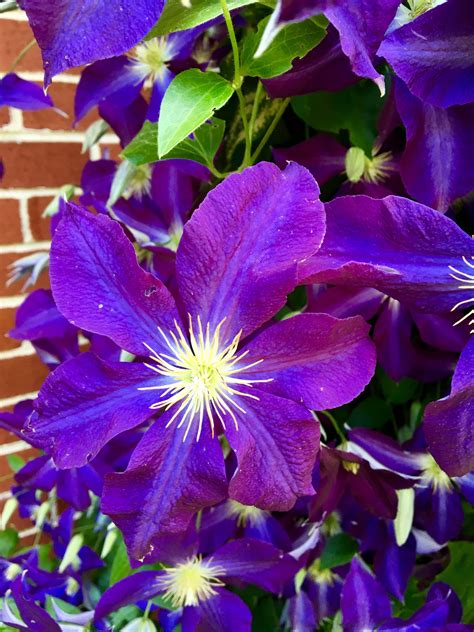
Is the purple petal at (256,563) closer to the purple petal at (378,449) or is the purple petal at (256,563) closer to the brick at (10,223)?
the purple petal at (378,449)

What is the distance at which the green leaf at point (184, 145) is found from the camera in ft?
1.21

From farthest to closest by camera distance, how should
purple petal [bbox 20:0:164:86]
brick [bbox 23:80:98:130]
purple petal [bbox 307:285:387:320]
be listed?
brick [bbox 23:80:98:130]
purple petal [bbox 307:285:387:320]
purple petal [bbox 20:0:164:86]

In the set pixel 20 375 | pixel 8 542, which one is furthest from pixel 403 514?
pixel 20 375

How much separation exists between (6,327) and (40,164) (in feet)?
0.78

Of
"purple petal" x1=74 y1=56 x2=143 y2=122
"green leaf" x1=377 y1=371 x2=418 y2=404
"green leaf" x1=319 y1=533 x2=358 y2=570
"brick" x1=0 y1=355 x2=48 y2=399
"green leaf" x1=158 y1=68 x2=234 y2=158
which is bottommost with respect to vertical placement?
"brick" x1=0 y1=355 x2=48 y2=399

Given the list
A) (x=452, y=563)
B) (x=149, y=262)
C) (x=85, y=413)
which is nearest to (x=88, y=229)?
(x=85, y=413)

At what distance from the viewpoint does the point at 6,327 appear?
902 millimetres

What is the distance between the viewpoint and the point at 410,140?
1.03 feet

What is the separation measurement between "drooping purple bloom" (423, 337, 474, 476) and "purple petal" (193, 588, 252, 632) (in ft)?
Answer: 0.82

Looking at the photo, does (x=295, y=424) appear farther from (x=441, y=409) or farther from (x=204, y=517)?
(x=204, y=517)

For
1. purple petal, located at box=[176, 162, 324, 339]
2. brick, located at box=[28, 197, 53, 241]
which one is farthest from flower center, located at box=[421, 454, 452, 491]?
brick, located at box=[28, 197, 53, 241]

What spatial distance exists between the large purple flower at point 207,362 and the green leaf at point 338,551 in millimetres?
237

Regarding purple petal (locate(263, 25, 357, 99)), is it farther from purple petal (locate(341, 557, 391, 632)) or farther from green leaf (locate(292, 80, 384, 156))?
purple petal (locate(341, 557, 391, 632))

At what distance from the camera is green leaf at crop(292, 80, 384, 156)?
384 mm
